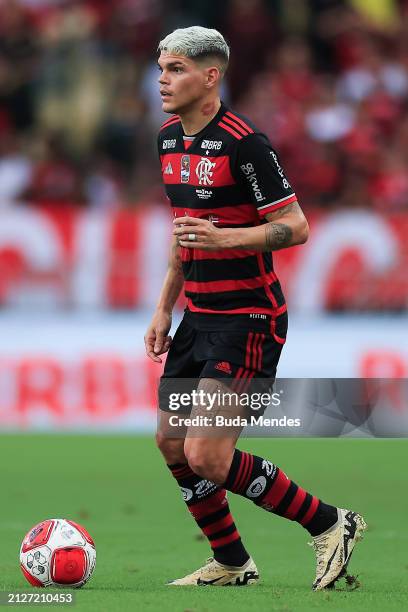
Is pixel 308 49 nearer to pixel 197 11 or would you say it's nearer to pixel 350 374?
pixel 197 11

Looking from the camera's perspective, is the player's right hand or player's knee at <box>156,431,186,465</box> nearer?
player's knee at <box>156,431,186,465</box>

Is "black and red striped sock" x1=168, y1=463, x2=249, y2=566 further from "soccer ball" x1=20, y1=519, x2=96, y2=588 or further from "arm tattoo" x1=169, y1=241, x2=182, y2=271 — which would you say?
"arm tattoo" x1=169, y1=241, x2=182, y2=271

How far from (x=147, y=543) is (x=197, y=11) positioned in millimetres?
10249

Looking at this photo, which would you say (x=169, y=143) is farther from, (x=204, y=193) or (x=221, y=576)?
(x=221, y=576)

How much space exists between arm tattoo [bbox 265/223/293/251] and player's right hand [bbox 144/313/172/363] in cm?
84

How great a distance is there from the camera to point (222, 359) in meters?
6.14

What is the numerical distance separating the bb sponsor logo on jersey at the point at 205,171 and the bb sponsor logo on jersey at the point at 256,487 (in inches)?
51.8

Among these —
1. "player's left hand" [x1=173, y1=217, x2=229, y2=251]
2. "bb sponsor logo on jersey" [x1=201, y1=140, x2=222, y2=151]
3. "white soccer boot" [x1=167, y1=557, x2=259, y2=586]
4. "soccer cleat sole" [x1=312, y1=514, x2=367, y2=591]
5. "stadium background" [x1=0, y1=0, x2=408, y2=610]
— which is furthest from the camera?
"stadium background" [x1=0, y1=0, x2=408, y2=610]

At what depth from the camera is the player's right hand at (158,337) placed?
6.61m

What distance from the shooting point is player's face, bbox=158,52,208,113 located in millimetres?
6242

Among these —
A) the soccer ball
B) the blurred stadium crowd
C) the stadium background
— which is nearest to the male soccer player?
the soccer ball

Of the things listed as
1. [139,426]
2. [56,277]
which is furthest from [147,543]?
[56,277]

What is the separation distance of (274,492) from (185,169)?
58.5 inches

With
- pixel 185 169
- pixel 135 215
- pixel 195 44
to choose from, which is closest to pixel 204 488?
pixel 185 169
